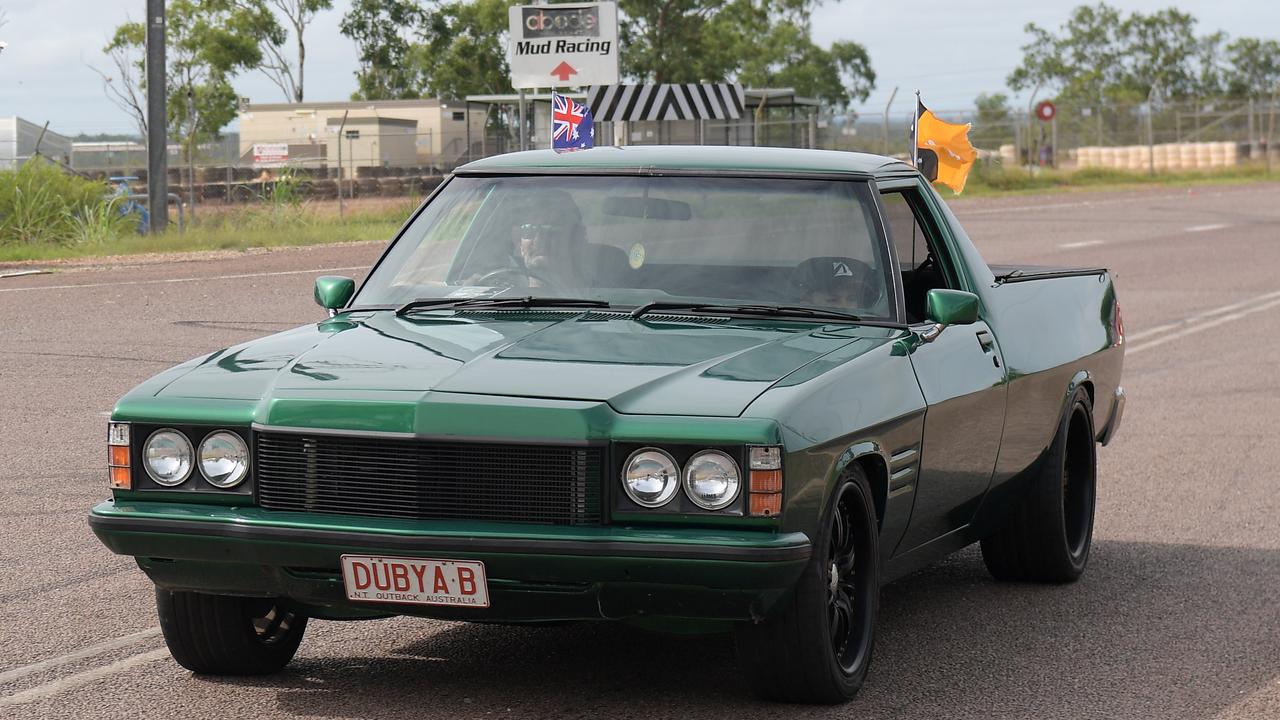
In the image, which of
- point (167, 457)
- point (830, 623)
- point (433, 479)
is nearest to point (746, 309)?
point (830, 623)

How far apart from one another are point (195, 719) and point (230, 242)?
64.9 ft

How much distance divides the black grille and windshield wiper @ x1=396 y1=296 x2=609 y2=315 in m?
1.10

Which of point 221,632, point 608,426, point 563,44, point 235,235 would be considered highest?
point 563,44

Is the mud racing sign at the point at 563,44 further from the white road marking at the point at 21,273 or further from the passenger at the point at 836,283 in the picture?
the passenger at the point at 836,283

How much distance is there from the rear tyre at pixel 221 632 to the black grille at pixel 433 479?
1.65 feet

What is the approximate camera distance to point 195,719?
4.57m

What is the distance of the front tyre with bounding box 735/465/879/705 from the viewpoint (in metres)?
4.43

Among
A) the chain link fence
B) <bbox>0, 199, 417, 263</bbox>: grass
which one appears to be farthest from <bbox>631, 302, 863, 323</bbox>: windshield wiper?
the chain link fence

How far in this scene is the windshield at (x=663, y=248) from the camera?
212 inches

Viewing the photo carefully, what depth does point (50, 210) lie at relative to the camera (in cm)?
2364

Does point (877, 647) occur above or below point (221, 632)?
below

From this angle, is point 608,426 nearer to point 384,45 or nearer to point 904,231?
point 904,231

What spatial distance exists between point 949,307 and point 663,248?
88cm

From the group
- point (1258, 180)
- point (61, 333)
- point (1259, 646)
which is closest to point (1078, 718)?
point (1259, 646)
